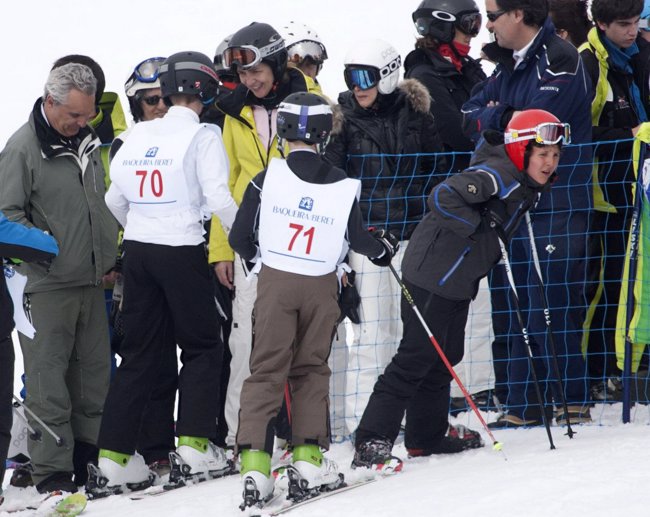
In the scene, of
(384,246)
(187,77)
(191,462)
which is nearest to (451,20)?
(187,77)

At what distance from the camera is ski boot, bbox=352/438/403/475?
5.38m

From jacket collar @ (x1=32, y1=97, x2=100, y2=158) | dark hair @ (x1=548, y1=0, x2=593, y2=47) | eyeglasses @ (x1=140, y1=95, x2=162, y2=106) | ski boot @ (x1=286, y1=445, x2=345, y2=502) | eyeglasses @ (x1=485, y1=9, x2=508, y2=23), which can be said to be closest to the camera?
→ ski boot @ (x1=286, y1=445, x2=345, y2=502)

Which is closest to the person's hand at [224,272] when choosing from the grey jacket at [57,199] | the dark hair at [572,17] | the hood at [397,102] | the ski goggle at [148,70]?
the grey jacket at [57,199]

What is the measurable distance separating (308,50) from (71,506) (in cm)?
348

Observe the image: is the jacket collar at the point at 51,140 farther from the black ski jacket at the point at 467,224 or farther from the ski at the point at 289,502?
the ski at the point at 289,502

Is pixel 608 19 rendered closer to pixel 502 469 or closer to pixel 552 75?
pixel 552 75

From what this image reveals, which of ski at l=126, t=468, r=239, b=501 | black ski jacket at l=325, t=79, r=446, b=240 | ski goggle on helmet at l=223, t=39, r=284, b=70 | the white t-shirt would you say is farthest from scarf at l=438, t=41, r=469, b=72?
ski at l=126, t=468, r=239, b=501

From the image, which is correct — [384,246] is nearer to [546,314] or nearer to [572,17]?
[546,314]

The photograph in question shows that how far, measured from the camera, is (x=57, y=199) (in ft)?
19.6

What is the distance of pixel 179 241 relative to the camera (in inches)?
221

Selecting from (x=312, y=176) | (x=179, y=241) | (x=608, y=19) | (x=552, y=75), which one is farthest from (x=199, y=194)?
(x=608, y=19)

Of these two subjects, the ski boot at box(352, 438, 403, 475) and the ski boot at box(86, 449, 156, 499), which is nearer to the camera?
the ski boot at box(352, 438, 403, 475)

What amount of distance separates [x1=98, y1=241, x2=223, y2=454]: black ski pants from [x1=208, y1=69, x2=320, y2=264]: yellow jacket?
477 millimetres

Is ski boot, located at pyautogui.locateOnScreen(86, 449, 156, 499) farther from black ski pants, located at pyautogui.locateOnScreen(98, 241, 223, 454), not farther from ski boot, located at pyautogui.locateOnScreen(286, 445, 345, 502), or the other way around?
ski boot, located at pyautogui.locateOnScreen(286, 445, 345, 502)
